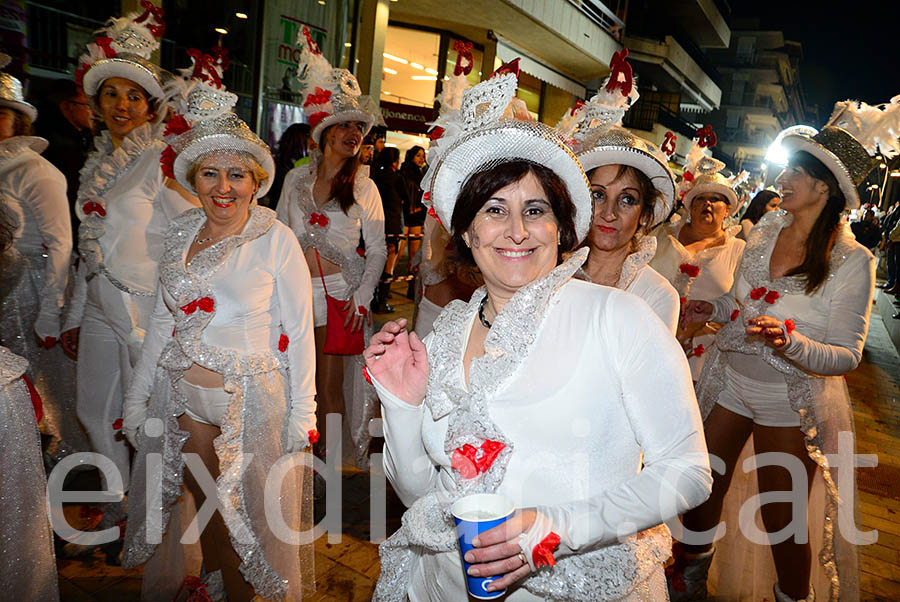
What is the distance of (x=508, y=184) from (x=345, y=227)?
2991mm

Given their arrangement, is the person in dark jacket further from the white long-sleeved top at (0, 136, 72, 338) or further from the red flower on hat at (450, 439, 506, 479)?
the red flower on hat at (450, 439, 506, 479)

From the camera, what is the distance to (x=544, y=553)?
4.39 ft

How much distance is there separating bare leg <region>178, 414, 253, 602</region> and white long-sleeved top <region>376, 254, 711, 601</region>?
1.50 metres

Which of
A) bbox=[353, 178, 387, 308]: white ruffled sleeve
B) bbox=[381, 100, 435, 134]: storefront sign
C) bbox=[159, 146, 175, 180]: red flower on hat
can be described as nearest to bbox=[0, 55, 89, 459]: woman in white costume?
bbox=[159, 146, 175, 180]: red flower on hat

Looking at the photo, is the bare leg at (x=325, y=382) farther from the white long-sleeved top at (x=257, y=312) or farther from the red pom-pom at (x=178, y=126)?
the red pom-pom at (x=178, y=126)

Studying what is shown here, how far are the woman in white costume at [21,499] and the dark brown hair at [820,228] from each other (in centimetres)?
349

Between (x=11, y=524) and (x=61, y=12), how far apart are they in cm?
657

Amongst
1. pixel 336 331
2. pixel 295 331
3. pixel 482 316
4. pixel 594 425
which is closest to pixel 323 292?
pixel 336 331

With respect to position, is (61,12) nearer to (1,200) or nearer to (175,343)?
(1,200)

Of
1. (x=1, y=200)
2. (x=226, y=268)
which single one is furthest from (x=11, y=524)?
(x=1, y=200)

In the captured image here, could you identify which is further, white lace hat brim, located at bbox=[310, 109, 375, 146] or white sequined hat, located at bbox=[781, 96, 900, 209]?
white lace hat brim, located at bbox=[310, 109, 375, 146]

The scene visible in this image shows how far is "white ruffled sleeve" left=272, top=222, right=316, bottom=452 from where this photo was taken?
287 centimetres

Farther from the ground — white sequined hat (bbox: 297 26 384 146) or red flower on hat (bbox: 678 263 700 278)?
white sequined hat (bbox: 297 26 384 146)

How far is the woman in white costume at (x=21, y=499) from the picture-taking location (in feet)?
6.48
